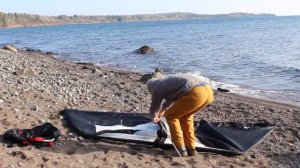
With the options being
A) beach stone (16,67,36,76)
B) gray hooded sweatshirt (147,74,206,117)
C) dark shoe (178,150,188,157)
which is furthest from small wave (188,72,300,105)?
gray hooded sweatshirt (147,74,206,117)

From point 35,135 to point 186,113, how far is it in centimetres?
262

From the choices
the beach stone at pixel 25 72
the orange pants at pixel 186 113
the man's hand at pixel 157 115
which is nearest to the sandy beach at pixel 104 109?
the beach stone at pixel 25 72

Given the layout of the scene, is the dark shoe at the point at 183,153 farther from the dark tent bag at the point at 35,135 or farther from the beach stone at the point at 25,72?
the beach stone at the point at 25,72

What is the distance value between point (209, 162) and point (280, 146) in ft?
6.34

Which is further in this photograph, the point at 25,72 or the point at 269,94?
the point at 269,94

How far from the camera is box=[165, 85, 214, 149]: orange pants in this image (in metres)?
7.14

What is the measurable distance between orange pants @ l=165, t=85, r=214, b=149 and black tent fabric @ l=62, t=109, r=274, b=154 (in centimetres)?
35

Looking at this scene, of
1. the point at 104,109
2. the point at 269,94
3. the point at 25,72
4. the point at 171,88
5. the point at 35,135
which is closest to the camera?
the point at 171,88

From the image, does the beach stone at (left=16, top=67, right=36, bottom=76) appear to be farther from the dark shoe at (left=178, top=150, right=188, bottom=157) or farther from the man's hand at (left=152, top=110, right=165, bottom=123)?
the dark shoe at (left=178, top=150, right=188, bottom=157)

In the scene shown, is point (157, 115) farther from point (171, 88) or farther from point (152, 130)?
point (152, 130)

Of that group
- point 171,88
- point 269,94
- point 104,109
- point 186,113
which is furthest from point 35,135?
point 269,94

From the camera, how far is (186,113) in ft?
24.0

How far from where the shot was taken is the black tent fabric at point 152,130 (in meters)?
7.96

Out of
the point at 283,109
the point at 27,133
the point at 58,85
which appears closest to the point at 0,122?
the point at 27,133
